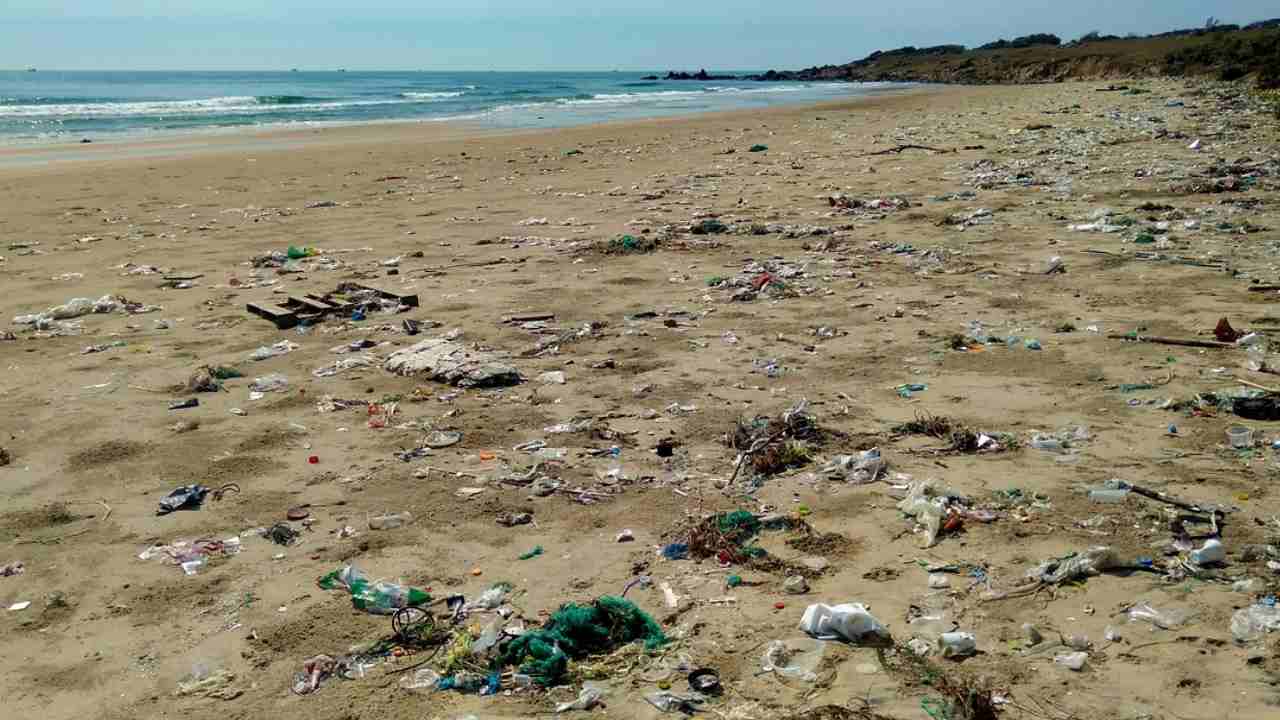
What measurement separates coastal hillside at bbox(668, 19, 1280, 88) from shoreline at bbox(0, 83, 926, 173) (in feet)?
43.6

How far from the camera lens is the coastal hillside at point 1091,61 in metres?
28.3

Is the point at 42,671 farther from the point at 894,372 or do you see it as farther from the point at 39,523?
the point at 894,372

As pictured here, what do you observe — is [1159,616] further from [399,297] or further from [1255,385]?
[399,297]

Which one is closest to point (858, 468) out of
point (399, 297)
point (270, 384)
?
point (270, 384)

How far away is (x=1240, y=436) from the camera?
4.11m

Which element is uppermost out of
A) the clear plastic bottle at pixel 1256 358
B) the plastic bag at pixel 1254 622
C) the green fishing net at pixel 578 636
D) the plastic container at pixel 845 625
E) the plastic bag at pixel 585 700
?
the clear plastic bottle at pixel 1256 358

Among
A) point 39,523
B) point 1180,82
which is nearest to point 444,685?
point 39,523

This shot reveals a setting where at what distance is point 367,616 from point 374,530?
689 millimetres

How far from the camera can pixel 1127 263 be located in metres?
7.33

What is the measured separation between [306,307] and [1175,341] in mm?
6323

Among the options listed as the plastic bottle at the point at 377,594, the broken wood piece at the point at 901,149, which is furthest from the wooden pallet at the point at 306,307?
the broken wood piece at the point at 901,149

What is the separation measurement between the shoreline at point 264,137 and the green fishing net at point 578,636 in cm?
1834

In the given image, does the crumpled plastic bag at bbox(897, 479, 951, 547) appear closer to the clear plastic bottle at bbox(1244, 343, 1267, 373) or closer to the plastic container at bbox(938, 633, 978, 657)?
the plastic container at bbox(938, 633, 978, 657)

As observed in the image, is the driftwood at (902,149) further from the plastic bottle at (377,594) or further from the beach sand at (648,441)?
the plastic bottle at (377,594)
